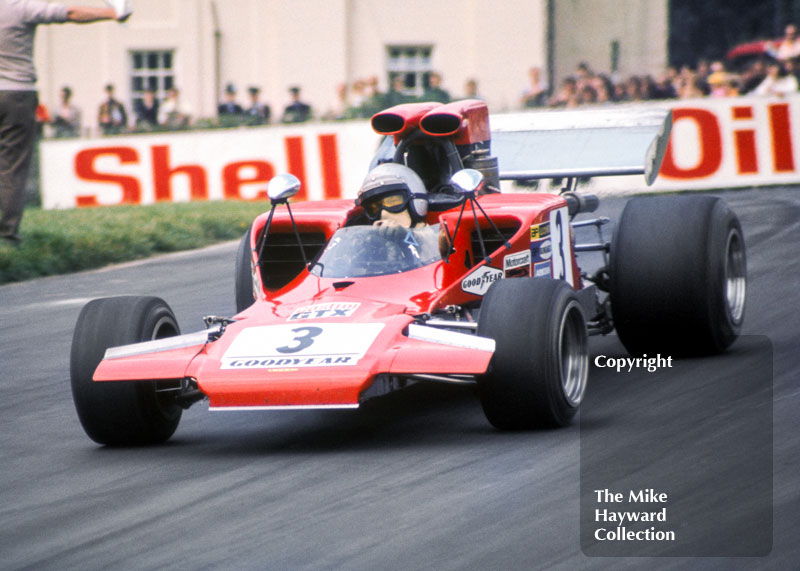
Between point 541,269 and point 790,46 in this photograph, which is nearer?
point 541,269

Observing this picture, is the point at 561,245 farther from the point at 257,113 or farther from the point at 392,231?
the point at 257,113

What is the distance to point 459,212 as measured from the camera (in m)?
7.41

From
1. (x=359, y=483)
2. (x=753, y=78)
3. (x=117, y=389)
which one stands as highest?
(x=753, y=78)

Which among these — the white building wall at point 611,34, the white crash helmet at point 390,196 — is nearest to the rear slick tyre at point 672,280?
the white crash helmet at point 390,196

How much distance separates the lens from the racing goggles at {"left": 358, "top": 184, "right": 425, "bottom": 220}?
7.26 m

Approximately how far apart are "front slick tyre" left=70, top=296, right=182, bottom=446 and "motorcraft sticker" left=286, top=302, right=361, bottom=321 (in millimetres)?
648

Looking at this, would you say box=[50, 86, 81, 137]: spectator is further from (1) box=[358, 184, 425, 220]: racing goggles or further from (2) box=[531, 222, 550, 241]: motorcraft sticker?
(2) box=[531, 222, 550, 241]: motorcraft sticker

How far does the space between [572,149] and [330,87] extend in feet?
68.6

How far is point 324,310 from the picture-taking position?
21.1 ft

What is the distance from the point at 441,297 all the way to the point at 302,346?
96cm

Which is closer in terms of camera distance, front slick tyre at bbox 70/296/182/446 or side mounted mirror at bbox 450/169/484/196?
front slick tyre at bbox 70/296/182/446

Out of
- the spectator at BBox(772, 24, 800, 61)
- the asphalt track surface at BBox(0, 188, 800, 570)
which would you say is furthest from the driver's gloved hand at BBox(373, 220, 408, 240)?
the spectator at BBox(772, 24, 800, 61)

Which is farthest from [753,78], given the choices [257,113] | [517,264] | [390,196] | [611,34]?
[390,196]

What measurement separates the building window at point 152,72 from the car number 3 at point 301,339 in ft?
83.0
